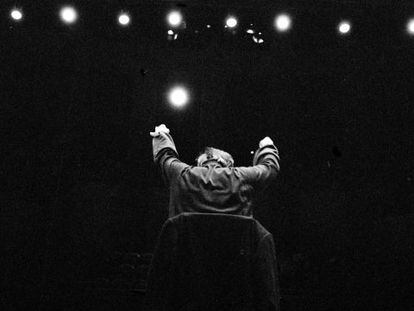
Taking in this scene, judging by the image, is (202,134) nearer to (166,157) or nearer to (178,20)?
(178,20)

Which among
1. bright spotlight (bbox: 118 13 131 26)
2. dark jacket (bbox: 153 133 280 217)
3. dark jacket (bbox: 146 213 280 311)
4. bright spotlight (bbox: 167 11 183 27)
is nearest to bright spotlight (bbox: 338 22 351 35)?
bright spotlight (bbox: 167 11 183 27)

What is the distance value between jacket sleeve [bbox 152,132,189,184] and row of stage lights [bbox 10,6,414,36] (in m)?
1.87

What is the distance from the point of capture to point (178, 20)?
411 cm

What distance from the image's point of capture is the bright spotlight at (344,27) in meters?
4.11

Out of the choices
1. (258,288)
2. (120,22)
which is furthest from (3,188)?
(258,288)

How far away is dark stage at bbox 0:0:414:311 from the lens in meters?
3.32

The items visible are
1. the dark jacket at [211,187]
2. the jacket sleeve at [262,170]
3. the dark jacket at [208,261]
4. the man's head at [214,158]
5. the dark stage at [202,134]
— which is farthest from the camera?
the dark stage at [202,134]

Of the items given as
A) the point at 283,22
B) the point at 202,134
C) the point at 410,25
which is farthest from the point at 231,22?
the point at 410,25

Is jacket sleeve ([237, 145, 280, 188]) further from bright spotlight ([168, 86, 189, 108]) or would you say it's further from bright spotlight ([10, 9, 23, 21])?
bright spotlight ([10, 9, 23, 21])

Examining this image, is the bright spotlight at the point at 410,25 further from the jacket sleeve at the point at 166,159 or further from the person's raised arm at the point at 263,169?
the jacket sleeve at the point at 166,159

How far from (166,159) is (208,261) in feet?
2.34

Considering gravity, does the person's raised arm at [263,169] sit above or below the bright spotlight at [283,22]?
below

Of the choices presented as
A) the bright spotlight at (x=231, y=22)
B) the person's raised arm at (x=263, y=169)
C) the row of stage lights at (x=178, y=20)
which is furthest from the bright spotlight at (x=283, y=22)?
the person's raised arm at (x=263, y=169)

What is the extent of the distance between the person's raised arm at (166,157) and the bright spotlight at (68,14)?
207 cm
